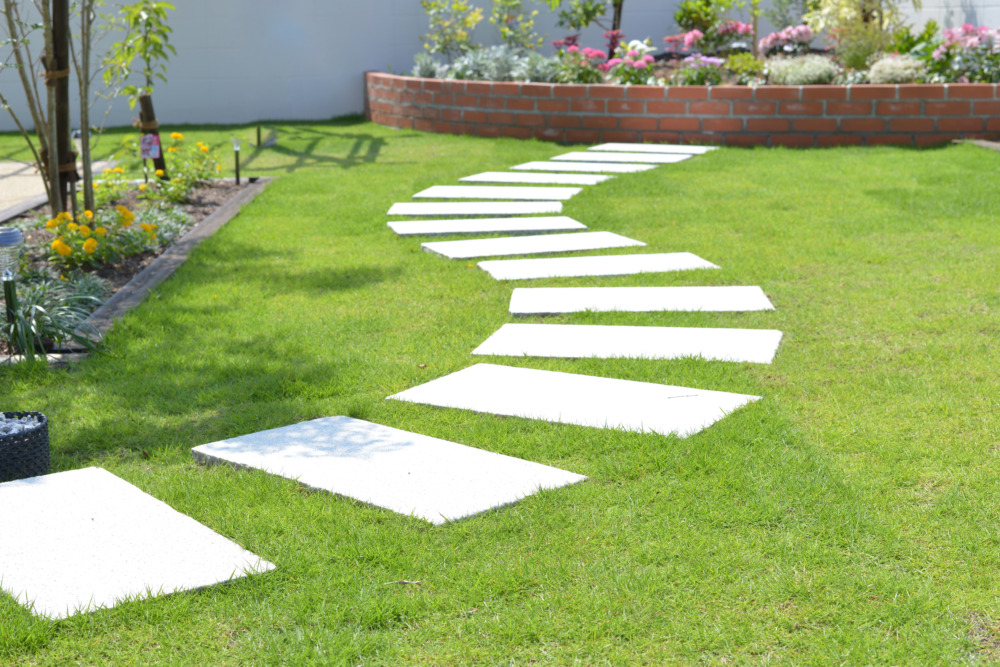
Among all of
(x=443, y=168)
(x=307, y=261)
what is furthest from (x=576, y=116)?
(x=307, y=261)

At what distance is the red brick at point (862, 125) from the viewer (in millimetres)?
9047

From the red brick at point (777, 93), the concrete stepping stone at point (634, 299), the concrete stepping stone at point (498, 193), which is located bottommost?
the concrete stepping stone at point (634, 299)

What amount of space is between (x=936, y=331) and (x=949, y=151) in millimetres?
5473

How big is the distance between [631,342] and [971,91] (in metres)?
6.83

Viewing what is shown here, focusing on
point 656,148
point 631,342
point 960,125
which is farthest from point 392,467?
point 960,125

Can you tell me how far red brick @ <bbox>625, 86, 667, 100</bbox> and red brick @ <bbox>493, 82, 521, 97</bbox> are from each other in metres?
1.18

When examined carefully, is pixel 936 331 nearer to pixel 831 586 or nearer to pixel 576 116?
pixel 831 586

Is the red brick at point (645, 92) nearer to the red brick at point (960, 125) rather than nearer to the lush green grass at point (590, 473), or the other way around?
the red brick at point (960, 125)

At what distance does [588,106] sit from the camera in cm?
976

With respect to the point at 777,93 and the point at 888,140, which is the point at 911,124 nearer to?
the point at 888,140

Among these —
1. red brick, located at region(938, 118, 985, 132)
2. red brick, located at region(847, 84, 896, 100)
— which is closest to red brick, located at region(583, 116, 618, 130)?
red brick, located at region(847, 84, 896, 100)

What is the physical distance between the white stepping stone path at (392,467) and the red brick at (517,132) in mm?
7509

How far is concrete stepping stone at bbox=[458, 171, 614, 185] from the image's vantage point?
747 cm

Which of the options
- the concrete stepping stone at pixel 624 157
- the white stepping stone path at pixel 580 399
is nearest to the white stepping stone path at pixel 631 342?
the white stepping stone path at pixel 580 399
